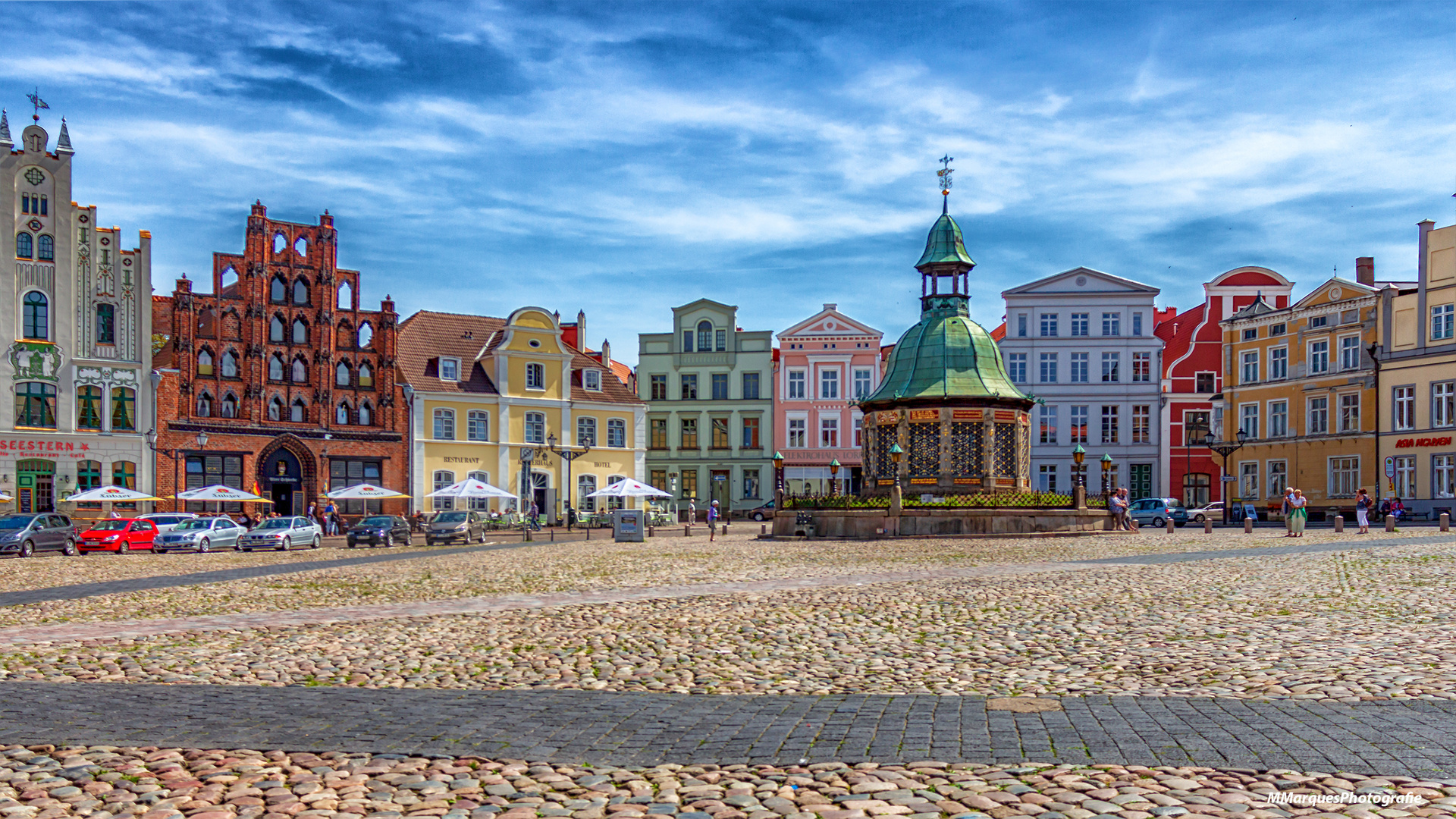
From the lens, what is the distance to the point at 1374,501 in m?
56.2

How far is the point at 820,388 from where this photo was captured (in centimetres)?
7512

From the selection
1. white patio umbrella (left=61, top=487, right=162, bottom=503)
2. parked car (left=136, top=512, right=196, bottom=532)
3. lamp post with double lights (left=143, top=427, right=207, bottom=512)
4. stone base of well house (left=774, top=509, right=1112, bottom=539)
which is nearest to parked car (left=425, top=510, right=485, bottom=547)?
parked car (left=136, top=512, right=196, bottom=532)

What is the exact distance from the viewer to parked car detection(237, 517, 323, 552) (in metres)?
40.9

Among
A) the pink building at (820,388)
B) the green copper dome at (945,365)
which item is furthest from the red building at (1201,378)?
the green copper dome at (945,365)

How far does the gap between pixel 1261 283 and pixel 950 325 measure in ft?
101

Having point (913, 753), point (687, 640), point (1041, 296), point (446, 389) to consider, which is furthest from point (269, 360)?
point (913, 753)

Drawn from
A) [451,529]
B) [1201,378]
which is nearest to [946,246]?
[451,529]

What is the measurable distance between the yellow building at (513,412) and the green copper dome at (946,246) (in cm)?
2045

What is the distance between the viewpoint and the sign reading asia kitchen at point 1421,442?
177 feet

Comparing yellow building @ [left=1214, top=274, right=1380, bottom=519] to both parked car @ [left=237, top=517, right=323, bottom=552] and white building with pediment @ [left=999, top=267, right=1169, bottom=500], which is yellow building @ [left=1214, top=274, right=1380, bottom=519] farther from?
parked car @ [left=237, top=517, right=323, bottom=552]

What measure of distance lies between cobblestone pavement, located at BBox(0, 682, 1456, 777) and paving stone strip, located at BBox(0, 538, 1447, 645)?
493cm

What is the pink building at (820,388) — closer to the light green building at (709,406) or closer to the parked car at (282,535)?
the light green building at (709,406)

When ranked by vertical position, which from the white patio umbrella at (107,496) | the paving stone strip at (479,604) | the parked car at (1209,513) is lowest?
the parked car at (1209,513)

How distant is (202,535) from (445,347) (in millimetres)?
24905
